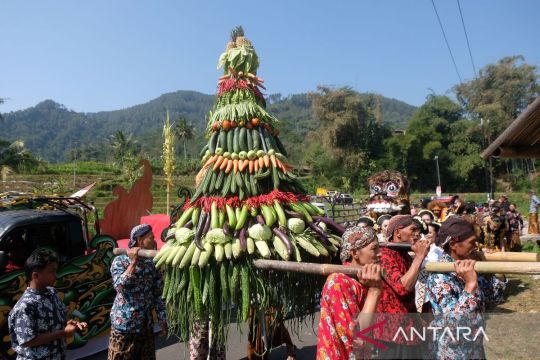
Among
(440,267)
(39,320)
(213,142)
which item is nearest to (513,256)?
(440,267)

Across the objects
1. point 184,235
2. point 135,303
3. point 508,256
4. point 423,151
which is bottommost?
point 135,303

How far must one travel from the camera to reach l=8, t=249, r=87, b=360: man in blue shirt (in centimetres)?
285

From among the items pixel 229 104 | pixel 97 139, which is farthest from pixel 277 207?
pixel 97 139

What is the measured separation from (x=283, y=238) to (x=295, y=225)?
0.52 ft

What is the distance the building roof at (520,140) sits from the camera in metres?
3.34

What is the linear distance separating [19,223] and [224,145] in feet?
9.52

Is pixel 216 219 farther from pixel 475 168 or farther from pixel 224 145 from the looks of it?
pixel 475 168

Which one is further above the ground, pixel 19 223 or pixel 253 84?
pixel 253 84

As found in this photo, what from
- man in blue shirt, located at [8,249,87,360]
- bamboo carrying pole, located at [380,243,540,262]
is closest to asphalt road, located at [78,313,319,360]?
man in blue shirt, located at [8,249,87,360]

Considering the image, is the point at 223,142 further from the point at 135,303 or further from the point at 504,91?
the point at 504,91

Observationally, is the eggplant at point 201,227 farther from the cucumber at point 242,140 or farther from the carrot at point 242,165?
the cucumber at point 242,140

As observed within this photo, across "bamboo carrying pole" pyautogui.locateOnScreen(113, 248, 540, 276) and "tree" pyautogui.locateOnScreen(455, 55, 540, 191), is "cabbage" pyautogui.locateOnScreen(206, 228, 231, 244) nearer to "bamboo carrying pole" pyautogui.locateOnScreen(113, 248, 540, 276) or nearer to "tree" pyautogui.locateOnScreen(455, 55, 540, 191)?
"bamboo carrying pole" pyautogui.locateOnScreen(113, 248, 540, 276)

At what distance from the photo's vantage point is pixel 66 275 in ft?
16.6

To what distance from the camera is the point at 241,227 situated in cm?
319
